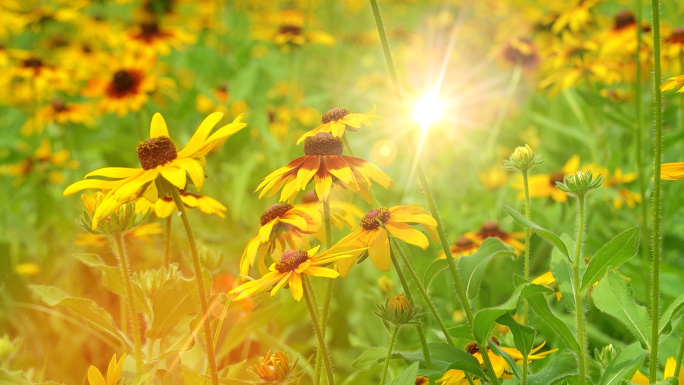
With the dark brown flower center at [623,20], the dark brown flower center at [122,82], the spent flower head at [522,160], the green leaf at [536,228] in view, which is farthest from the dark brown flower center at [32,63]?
the green leaf at [536,228]

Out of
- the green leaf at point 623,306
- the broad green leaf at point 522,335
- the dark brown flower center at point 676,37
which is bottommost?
the broad green leaf at point 522,335

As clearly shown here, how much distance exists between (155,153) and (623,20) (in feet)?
6.39

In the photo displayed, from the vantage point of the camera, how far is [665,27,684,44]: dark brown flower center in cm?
Answer: 160

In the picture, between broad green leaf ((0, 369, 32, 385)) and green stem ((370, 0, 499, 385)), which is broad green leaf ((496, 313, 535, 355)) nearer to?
green stem ((370, 0, 499, 385))

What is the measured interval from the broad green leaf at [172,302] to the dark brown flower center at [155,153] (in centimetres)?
18

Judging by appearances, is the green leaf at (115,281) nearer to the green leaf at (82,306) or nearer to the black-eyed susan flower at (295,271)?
the green leaf at (82,306)

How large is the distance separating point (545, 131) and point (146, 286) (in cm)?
225

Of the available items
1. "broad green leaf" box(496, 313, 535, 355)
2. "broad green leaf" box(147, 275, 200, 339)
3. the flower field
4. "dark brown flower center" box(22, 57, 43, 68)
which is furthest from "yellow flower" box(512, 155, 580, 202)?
"dark brown flower center" box(22, 57, 43, 68)

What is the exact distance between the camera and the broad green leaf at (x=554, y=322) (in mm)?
711

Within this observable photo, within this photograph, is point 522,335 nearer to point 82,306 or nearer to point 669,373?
point 669,373

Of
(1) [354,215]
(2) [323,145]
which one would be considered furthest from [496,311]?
(1) [354,215]

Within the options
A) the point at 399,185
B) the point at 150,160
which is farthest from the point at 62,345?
the point at 399,185

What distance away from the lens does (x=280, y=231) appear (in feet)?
2.77

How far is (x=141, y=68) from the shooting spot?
8.11 ft
